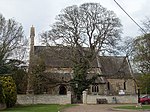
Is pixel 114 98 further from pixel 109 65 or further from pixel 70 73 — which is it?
pixel 109 65

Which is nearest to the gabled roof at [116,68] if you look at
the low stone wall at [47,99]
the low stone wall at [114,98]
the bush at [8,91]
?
the low stone wall at [114,98]

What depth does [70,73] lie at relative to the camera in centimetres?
6738

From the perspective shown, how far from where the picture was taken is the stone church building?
190 ft

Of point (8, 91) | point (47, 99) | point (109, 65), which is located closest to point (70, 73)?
point (109, 65)

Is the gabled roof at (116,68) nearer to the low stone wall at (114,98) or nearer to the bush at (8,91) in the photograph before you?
the low stone wall at (114,98)

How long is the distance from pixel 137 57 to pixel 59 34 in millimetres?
14231

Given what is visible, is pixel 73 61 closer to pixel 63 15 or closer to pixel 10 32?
pixel 63 15

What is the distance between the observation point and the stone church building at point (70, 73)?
57.8 metres

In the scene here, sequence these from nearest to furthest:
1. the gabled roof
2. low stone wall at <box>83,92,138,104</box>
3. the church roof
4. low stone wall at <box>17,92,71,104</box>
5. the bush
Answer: the bush
low stone wall at <box>17,92,71,104</box>
low stone wall at <box>83,92,138,104</box>
the church roof
the gabled roof

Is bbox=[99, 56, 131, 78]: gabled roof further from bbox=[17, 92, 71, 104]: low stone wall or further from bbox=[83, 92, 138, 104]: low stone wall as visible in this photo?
bbox=[17, 92, 71, 104]: low stone wall

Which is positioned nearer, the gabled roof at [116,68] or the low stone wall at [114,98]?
the low stone wall at [114,98]

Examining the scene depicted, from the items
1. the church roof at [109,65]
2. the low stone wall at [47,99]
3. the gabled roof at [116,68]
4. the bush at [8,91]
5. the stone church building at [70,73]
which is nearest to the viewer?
the bush at [8,91]

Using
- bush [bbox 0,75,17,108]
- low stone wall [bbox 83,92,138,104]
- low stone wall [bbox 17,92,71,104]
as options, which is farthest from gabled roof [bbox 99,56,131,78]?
bush [bbox 0,75,17,108]

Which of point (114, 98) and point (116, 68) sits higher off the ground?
point (116, 68)
